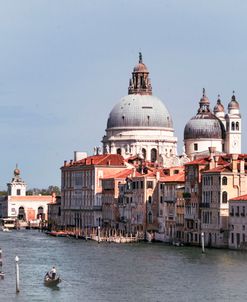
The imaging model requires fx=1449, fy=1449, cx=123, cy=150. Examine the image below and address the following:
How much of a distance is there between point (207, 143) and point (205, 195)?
1750 inches

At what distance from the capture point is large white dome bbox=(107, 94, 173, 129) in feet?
431

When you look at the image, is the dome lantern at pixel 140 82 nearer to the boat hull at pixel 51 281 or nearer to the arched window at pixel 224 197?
the arched window at pixel 224 197

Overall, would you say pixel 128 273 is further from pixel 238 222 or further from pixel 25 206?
pixel 25 206

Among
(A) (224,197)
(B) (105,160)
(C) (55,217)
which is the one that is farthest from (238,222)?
(C) (55,217)

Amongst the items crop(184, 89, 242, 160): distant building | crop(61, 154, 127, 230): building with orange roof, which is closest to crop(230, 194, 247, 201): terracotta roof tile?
crop(61, 154, 127, 230): building with orange roof

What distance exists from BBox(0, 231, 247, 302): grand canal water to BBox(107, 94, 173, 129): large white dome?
152 ft

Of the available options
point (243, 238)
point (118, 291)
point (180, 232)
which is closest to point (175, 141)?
point (180, 232)

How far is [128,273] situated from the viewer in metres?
62.7

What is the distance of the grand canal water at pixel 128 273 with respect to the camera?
5338 cm

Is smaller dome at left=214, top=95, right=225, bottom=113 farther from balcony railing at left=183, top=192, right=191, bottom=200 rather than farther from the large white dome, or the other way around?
balcony railing at left=183, top=192, right=191, bottom=200

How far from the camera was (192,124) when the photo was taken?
421ft

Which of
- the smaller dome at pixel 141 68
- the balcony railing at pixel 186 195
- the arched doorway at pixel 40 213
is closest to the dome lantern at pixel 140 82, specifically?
the smaller dome at pixel 141 68

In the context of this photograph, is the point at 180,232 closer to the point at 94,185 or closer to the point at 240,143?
the point at 94,185

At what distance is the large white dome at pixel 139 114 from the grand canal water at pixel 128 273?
1826 inches
